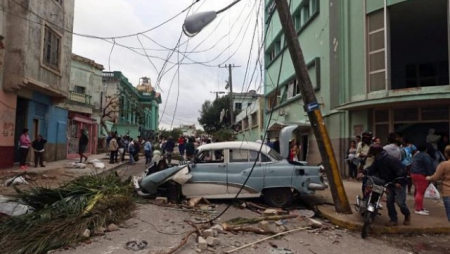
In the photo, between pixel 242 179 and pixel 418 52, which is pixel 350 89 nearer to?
pixel 418 52

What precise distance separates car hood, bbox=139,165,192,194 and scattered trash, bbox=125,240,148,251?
304 centimetres

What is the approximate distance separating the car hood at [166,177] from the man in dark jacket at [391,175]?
4.00 metres

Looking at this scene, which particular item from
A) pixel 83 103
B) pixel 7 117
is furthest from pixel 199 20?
pixel 83 103

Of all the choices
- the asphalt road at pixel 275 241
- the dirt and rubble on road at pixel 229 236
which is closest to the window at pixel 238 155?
the dirt and rubble on road at pixel 229 236

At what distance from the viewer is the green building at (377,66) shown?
1241 cm

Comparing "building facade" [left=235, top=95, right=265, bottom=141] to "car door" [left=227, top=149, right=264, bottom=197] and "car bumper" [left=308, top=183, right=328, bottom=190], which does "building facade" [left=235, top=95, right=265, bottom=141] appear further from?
"car bumper" [left=308, top=183, right=328, bottom=190]

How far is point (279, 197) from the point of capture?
859 centimetres

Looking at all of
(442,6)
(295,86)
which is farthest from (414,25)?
(295,86)

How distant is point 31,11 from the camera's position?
15.1m

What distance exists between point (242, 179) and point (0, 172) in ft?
30.6

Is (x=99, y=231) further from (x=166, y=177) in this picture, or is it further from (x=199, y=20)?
(x=199, y=20)

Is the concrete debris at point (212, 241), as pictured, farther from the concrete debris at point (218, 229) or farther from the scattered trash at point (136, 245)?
the scattered trash at point (136, 245)

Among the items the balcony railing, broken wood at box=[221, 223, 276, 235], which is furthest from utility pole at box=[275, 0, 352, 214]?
the balcony railing

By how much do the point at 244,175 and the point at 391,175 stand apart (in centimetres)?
329
